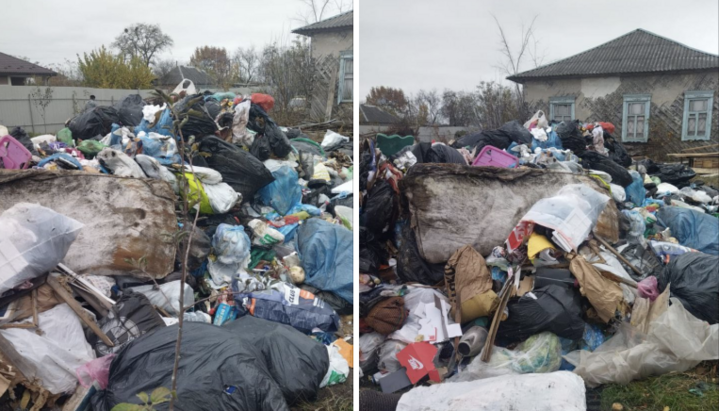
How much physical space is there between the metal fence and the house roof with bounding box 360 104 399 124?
5.69 m

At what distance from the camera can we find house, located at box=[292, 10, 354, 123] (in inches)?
340

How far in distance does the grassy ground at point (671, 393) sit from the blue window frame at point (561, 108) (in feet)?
26.1

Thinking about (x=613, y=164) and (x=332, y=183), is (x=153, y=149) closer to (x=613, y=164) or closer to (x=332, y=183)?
(x=332, y=183)

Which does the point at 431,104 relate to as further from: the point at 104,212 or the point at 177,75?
the point at 177,75

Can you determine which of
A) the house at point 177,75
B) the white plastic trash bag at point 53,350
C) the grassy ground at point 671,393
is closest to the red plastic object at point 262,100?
the white plastic trash bag at point 53,350

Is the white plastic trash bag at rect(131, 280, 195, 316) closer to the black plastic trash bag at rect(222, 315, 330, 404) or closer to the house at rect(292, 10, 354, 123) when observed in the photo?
the black plastic trash bag at rect(222, 315, 330, 404)

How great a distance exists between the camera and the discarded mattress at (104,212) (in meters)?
3.01

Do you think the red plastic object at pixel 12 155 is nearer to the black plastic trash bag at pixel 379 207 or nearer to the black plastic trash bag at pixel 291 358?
the black plastic trash bag at pixel 291 358

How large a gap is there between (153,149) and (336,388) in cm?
257

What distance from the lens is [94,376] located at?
7.66ft

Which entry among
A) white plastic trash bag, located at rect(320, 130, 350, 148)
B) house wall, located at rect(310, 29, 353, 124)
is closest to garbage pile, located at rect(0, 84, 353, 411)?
white plastic trash bag, located at rect(320, 130, 350, 148)

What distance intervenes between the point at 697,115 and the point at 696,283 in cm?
894

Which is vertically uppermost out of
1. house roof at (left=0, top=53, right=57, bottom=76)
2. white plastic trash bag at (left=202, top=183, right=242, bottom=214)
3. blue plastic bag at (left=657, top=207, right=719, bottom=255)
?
house roof at (left=0, top=53, right=57, bottom=76)

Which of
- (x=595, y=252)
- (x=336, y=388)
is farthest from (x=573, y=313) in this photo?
(x=336, y=388)
